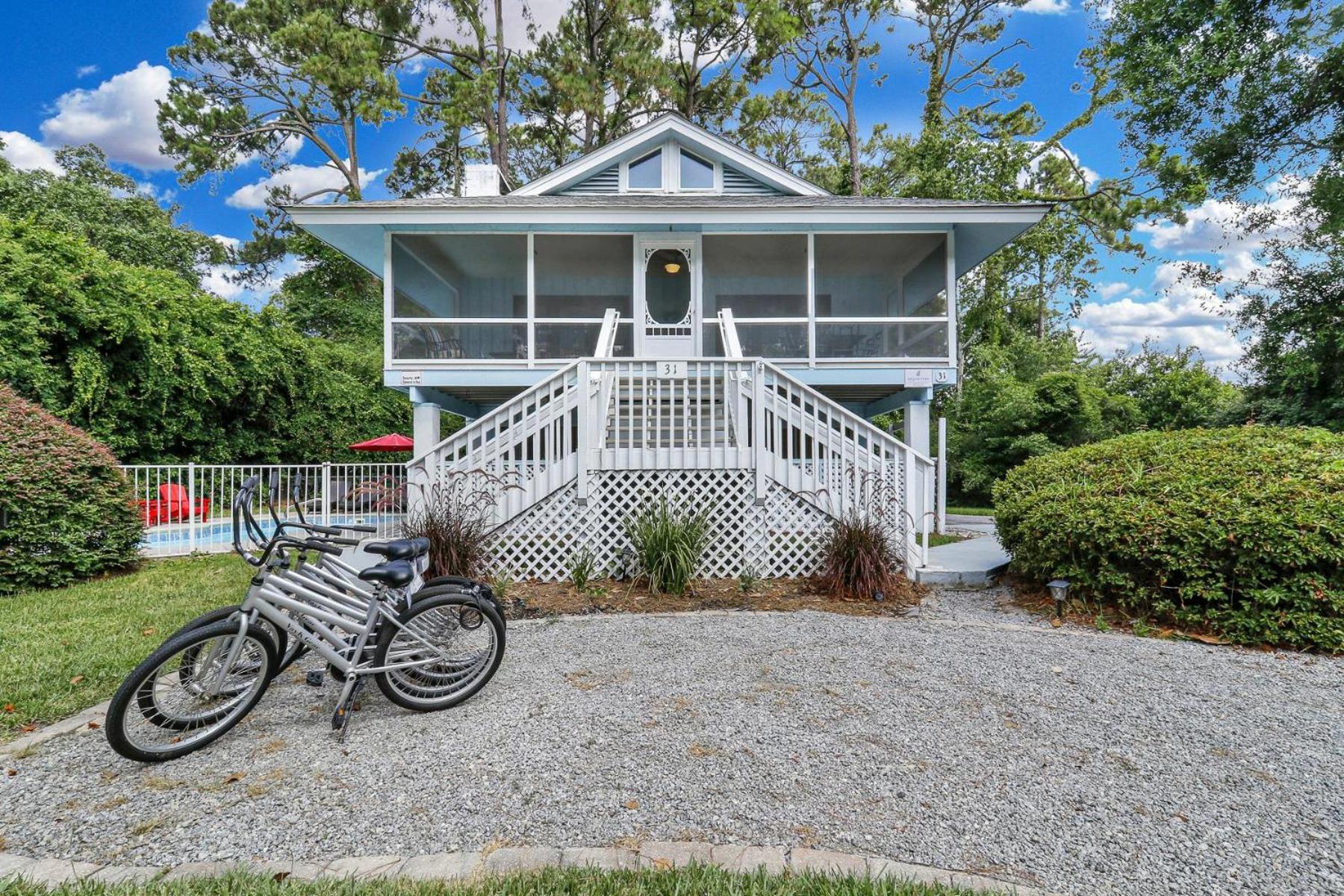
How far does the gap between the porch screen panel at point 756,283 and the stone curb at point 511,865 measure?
310 inches

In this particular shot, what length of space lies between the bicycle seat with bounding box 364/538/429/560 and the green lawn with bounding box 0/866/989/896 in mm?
1406

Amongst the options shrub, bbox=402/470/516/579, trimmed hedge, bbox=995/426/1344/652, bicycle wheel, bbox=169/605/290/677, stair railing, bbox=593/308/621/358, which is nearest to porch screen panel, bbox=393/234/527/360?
stair railing, bbox=593/308/621/358

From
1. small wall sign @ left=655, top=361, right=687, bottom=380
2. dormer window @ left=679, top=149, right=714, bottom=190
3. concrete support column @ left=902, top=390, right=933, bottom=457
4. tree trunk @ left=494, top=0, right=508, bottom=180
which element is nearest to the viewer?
small wall sign @ left=655, top=361, right=687, bottom=380

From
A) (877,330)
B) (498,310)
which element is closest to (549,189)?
(498,310)

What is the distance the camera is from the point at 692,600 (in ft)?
16.8

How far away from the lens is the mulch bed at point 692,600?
4.85 metres

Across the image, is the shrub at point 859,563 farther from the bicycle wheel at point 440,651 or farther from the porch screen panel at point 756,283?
the porch screen panel at point 756,283

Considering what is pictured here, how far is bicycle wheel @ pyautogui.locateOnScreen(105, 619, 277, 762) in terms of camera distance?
2414mm

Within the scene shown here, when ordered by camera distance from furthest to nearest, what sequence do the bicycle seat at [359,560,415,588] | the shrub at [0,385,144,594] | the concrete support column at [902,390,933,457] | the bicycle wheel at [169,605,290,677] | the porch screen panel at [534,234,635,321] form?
the porch screen panel at [534,234,635,321] < the concrete support column at [902,390,933,457] < the shrub at [0,385,144,594] < the bicycle seat at [359,560,415,588] < the bicycle wheel at [169,605,290,677]

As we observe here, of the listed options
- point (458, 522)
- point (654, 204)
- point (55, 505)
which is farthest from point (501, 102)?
point (458, 522)

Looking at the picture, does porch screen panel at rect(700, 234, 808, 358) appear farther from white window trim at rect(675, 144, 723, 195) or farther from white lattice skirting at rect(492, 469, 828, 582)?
white lattice skirting at rect(492, 469, 828, 582)

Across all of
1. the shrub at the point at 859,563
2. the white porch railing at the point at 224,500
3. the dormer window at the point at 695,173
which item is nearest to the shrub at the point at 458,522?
the white porch railing at the point at 224,500

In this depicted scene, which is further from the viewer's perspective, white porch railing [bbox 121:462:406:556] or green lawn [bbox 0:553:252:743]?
white porch railing [bbox 121:462:406:556]

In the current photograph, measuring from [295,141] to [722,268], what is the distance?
17.7m
